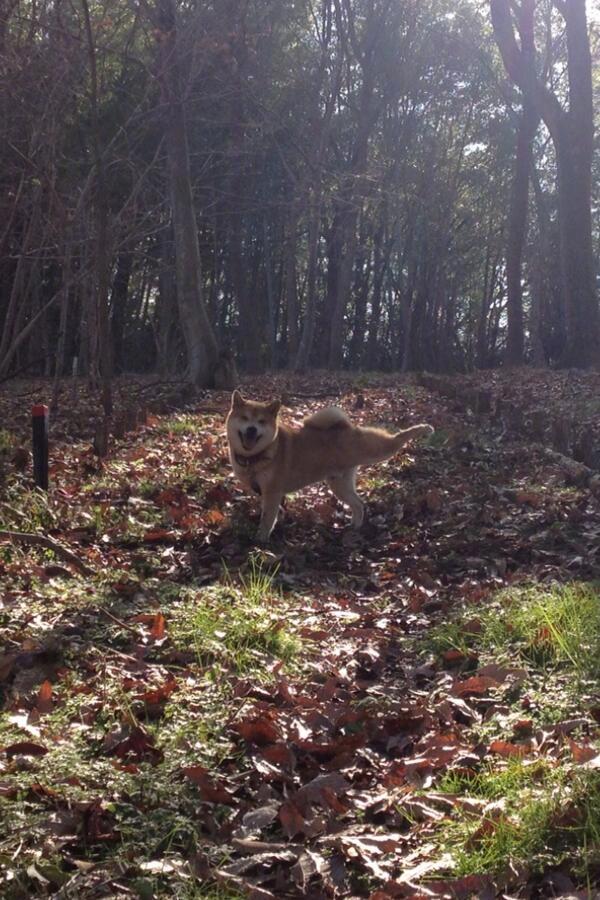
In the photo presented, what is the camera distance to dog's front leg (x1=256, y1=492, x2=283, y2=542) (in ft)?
27.5

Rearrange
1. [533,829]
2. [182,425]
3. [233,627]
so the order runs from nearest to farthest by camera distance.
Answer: [533,829]
[233,627]
[182,425]

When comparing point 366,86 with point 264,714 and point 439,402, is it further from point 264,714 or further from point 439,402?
point 264,714

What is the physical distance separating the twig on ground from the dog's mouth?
2.25 meters

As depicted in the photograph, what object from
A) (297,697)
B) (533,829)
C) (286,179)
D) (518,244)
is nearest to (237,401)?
(297,697)

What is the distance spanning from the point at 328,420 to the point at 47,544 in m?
3.59

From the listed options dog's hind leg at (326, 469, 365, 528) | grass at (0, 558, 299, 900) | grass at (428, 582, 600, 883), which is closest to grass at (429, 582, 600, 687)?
grass at (428, 582, 600, 883)

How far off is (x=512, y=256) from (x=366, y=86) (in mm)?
7191

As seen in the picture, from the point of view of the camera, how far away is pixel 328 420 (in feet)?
30.3

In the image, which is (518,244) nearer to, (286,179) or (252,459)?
(286,179)

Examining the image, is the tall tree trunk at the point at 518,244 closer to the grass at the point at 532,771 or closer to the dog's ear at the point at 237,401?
the dog's ear at the point at 237,401

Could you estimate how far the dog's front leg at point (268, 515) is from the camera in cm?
839

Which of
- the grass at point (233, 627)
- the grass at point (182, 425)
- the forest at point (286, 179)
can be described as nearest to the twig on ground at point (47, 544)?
the grass at point (233, 627)

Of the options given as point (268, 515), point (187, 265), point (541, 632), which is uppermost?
point (187, 265)

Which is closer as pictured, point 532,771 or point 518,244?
point 532,771
